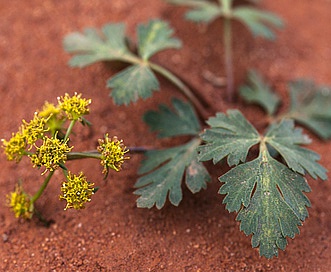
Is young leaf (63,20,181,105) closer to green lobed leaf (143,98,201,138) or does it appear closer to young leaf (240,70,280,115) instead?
green lobed leaf (143,98,201,138)

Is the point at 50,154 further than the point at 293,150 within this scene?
No

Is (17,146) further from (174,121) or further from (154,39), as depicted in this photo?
(154,39)

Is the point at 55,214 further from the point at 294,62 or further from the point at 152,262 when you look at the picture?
the point at 294,62

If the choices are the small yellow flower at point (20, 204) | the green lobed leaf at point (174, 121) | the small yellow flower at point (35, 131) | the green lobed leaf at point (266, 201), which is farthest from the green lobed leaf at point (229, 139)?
the small yellow flower at point (20, 204)

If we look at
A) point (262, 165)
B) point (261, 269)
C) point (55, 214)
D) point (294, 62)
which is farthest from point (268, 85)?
point (55, 214)

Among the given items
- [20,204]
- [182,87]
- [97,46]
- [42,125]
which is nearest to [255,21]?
[182,87]

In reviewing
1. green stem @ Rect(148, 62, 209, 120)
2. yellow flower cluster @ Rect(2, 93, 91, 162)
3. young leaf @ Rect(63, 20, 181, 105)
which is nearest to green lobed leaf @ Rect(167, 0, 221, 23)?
young leaf @ Rect(63, 20, 181, 105)

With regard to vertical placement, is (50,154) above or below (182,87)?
above
